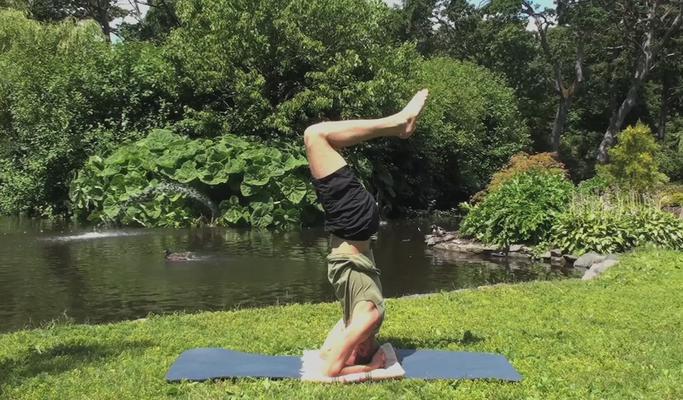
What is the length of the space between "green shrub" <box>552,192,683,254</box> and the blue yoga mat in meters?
8.53

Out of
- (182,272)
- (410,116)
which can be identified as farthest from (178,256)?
(410,116)

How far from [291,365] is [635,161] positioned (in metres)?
19.1

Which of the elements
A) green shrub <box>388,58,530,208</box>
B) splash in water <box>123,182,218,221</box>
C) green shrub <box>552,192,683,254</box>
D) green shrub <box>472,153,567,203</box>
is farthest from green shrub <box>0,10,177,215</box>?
green shrub <box>552,192,683,254</box>

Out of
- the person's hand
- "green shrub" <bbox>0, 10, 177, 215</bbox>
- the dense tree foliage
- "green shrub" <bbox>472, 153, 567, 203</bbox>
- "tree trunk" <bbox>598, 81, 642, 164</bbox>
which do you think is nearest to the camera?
the person's hand

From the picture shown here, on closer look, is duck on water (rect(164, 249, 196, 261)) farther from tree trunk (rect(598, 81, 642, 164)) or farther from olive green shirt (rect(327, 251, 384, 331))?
tree trunk (rect(598, 81, 642, 164))

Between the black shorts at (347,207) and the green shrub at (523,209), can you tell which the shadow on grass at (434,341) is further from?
the green shrub at (523,209)

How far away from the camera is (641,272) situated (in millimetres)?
9398

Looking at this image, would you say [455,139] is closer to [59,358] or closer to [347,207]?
[347,207]

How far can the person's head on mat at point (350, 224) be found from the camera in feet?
15.5

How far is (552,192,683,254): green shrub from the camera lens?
40.9 feet

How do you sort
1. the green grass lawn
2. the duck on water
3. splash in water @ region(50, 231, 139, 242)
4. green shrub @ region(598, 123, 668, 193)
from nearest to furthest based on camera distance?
the green grass lawn
the duck on water
splash in water @ region(50, 231, 139, 242)
green shrub @ region(598, 123, 668, 193)

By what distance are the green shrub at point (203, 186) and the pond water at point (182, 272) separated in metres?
1.33

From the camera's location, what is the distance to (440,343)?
5.64 metres

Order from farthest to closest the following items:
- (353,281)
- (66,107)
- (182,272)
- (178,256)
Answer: (66,107), (178,256), (182,272), (353,281)
